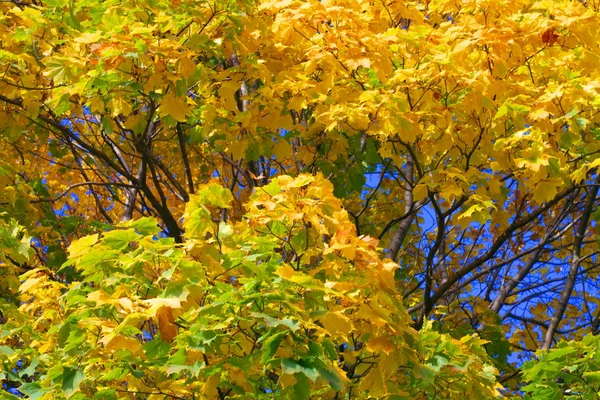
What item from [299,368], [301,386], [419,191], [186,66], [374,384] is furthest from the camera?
[419,191]

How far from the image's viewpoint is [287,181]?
15.4ft

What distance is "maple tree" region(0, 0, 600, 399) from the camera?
13.9 feet

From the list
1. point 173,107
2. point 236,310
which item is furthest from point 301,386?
point 173,107

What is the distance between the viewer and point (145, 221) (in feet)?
15.4

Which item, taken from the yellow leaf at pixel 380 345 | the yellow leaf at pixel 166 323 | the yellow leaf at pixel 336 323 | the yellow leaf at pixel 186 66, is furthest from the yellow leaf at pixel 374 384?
the yellow leaf at pixel 186 66

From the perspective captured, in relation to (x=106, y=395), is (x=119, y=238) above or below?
above

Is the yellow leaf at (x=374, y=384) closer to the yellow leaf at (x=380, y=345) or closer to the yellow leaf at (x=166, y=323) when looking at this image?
the yellow leaf at (x=380, y=345)

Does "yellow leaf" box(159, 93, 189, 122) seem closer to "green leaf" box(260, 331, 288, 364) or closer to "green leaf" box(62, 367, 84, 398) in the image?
"green leaf" box(62, 367, 84, 398)

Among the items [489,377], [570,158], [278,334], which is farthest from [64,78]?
[570,158]

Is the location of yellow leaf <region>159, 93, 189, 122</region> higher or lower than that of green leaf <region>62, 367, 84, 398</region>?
higher

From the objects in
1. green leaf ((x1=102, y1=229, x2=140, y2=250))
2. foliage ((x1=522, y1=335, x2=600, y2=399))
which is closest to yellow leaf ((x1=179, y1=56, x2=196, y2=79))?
green leaf ((x1=102, y1=229, x2=140, y2=250))

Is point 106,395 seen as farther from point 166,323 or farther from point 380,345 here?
point 380,345

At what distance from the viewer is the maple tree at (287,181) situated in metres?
4.23

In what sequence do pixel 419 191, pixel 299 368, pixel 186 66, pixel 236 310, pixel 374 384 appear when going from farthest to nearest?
1. pixel 419 191
2. pixel 186 66
3. pixel 374 384
4. pixel 236 310
5. pixel 299 368
